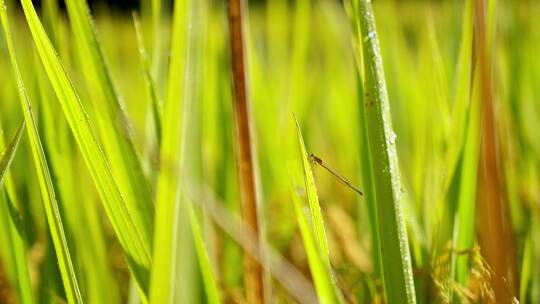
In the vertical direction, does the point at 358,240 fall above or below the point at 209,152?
below

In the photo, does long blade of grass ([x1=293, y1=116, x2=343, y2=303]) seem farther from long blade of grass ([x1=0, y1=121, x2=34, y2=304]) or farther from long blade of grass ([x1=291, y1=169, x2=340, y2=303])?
long blade of grass ([x1=0, y1=121, x2=34, y2=304])

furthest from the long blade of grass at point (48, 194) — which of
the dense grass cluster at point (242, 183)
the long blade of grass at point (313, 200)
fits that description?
the long blade of grass at point (313, 200)

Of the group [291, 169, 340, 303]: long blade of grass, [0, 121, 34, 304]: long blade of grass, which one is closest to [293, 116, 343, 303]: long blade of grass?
[291, 169, 340, 303]: long blade of grass

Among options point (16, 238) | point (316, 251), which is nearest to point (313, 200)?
point (316, 251)

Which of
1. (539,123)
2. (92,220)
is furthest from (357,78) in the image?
(539,123)

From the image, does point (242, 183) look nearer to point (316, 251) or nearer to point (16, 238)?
point (316, 251)

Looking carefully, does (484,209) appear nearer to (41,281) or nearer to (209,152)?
(41,281)

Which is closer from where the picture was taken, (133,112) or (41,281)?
(41,281)
